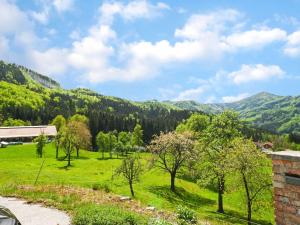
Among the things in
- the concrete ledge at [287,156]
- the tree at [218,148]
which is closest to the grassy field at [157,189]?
the tree at [218,148]

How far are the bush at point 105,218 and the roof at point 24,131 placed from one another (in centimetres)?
13928

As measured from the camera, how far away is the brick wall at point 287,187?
9.52m

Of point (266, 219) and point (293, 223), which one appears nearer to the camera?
point (293, 223)

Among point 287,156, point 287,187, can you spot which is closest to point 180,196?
point 287,187

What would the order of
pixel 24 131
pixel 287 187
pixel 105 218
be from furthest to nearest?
pixel 24 131
pixel 105 218
pixel 287 187

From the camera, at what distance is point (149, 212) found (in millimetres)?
22062

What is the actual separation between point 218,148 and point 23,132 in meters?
123

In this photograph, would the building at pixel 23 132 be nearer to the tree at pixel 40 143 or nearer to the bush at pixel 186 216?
the tree at pixel 40 143

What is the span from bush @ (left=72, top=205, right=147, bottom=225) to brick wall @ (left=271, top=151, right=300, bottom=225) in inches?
361

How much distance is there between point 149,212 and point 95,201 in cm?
382

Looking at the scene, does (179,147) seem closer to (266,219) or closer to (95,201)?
(266,219)

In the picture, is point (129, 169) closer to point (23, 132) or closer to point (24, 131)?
point (23, 132)

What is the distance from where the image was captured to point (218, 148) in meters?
54.8

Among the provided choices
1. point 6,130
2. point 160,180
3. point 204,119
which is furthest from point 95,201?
point 6,130
